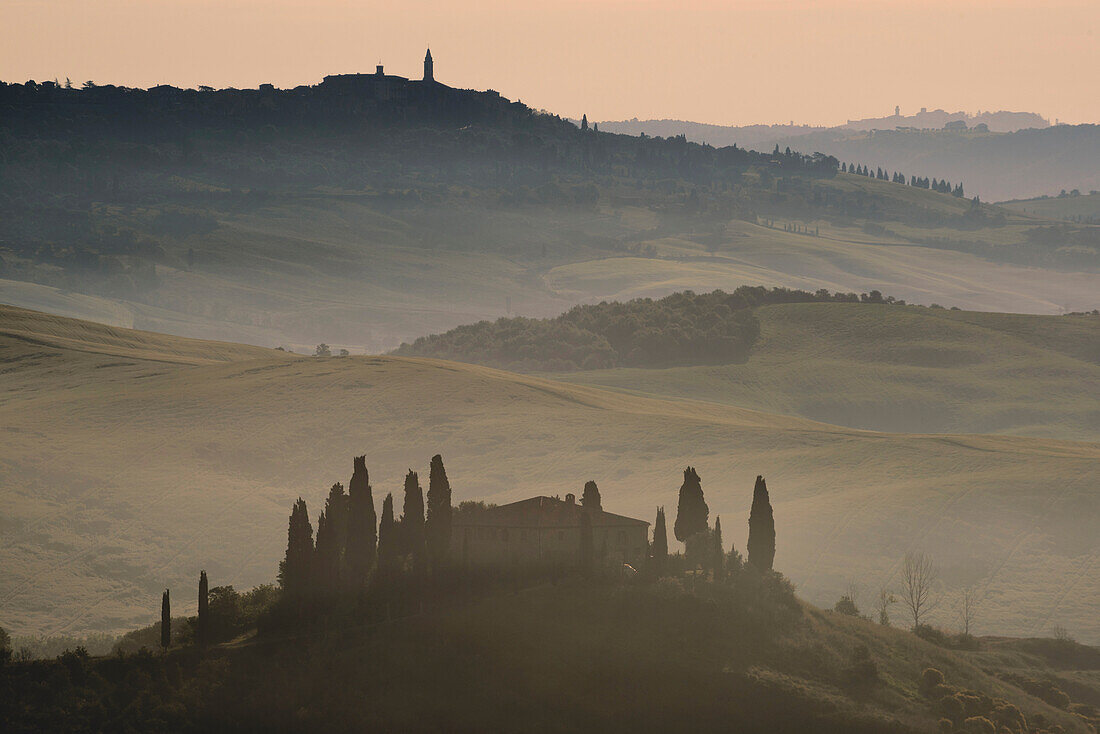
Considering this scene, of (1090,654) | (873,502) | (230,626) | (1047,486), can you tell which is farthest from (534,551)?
(1047,486)

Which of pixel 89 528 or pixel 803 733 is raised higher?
pixel 803 733

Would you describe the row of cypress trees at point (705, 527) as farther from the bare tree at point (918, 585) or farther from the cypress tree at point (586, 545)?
the bare tree at point (918, 585)

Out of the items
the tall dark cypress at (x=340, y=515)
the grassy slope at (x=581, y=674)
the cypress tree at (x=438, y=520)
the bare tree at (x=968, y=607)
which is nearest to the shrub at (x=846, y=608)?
the bare tree at (x=968, y=607)

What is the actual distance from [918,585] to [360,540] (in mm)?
63607

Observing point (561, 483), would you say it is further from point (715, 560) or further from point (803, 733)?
point (803, 733)

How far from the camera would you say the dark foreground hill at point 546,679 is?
7238 centimetres

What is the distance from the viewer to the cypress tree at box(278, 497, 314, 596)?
84.5 metres

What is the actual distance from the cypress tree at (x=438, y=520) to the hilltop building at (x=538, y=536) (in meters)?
1.53

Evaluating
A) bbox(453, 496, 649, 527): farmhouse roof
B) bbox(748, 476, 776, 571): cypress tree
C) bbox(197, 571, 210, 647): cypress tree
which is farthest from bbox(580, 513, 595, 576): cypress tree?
bbox(197, 571, 210, 647): cypress tree

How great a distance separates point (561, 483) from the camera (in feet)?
579

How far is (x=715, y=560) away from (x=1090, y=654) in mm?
33061

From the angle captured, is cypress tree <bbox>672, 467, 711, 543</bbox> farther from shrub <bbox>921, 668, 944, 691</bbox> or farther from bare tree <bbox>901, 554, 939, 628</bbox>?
bare tree <bbox>901, 554, 939, 628</bbox>

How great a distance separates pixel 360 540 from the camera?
88625mm

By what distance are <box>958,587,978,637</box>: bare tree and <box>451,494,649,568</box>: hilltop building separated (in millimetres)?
42435
